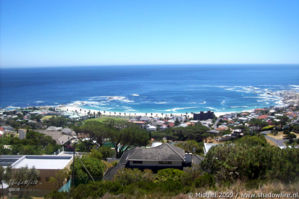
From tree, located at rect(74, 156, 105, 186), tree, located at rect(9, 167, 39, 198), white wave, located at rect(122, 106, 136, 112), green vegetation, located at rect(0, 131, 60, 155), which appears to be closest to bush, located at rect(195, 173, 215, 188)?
tree, located at rect(74, 156, 105, 186)

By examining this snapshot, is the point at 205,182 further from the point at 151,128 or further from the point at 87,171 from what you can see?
the point at 151,128

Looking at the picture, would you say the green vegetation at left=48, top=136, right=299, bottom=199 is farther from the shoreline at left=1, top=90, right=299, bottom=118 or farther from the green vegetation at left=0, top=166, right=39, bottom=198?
the shoreline at left=1, top=90, right=299, bottom=118

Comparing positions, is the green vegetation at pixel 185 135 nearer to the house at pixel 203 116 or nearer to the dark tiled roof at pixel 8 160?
the house at pixel 203 116

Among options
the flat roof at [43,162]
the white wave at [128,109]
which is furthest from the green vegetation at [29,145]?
the white wave at [128,109]

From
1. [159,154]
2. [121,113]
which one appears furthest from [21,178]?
[121,113]

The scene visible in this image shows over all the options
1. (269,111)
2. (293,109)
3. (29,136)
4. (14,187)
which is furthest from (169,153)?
(293,109)

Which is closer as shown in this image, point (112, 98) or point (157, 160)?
point (157, 160)

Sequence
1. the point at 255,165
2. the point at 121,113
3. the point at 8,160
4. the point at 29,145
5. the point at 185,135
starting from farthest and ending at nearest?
1. the point at 121,113
2. the point at 185,135
3. the point at 29,145
4. the point at 8,160
5. the point at 255,165
